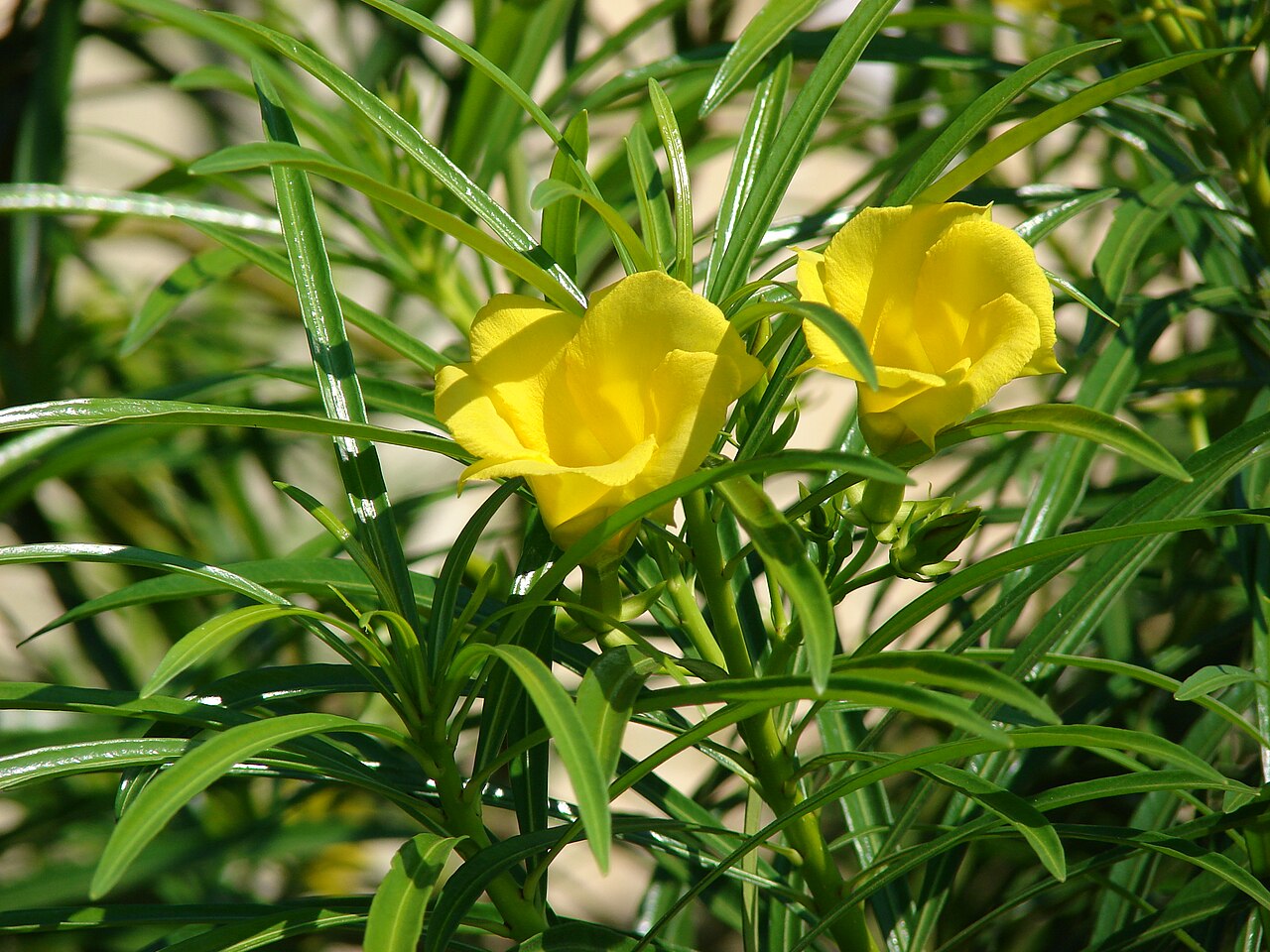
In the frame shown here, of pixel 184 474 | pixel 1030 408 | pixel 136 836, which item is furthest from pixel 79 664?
pixel 1030 408

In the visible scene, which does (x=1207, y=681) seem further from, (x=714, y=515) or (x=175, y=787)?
(x=175, y=787)

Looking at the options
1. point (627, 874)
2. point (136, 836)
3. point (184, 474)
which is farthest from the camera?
point (627, 874)

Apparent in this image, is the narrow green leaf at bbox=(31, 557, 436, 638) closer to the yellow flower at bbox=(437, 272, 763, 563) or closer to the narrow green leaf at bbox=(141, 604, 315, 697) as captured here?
the narrow green leaf at bbox=(141, 604, 315, 697)

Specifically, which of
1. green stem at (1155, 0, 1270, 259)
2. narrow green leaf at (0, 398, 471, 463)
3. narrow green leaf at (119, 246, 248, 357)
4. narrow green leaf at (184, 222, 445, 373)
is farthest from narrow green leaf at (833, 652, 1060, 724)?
green stem at (1155, 0, 1270, 259)

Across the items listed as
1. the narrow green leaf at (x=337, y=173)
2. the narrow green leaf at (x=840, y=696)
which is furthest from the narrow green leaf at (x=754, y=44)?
the narrow green leaf at (x=840, y=696)

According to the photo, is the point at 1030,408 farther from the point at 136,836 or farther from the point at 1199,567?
the point at 1199,567
